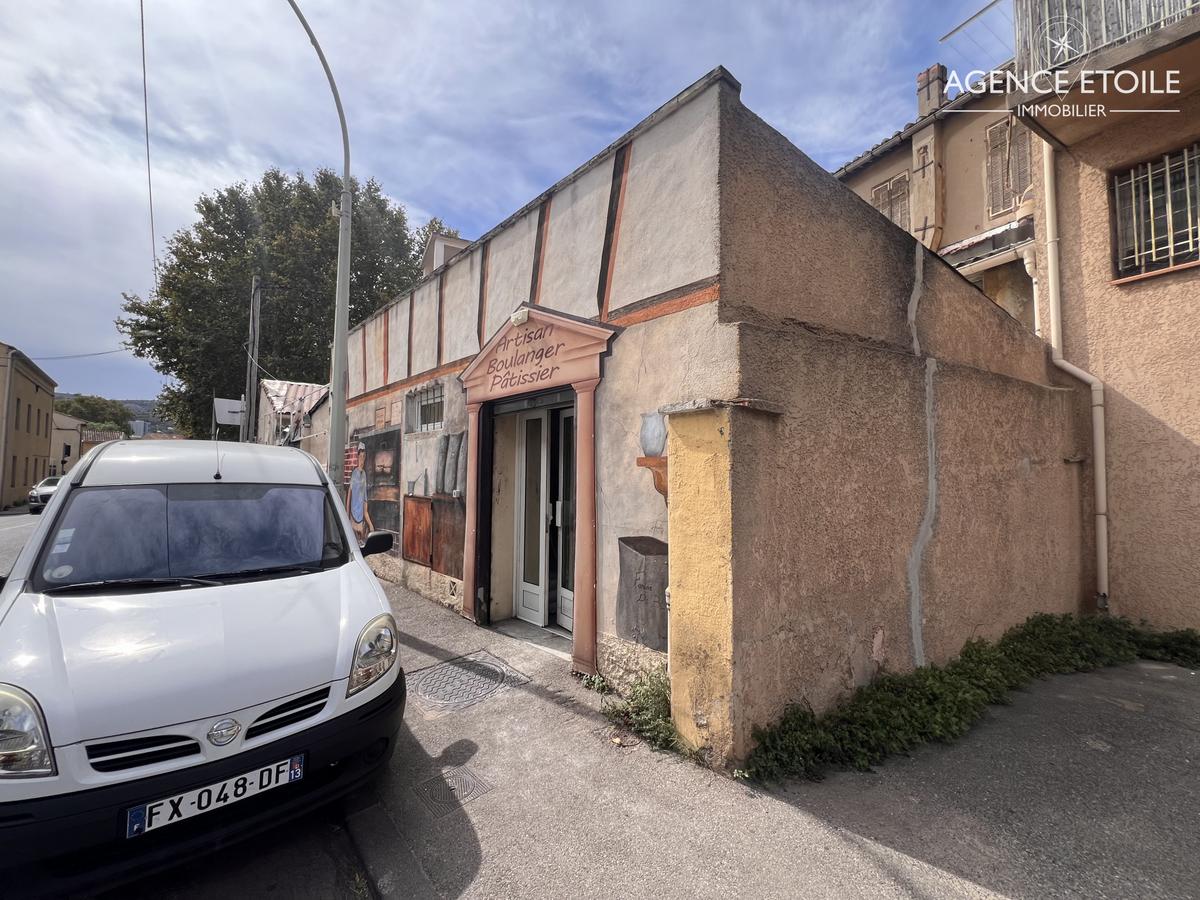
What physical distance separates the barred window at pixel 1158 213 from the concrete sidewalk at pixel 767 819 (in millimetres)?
5074

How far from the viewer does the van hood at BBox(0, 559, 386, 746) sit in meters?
1.99

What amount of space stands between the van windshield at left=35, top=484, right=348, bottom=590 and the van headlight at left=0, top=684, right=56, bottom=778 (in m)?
0.84

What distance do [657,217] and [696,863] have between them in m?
3.97

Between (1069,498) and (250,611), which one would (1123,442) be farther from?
(250,611)

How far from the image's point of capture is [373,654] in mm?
2693

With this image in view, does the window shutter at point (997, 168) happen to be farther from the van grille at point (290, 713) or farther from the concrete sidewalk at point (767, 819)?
the van grille at point (290, 713)

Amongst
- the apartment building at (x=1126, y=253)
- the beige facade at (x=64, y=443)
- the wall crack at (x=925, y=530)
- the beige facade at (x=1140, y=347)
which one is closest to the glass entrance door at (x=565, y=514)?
the wall crack at (x=925, y=530)

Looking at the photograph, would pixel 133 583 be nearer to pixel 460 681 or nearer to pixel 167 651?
pixel 167 651

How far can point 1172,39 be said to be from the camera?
497 centimetres

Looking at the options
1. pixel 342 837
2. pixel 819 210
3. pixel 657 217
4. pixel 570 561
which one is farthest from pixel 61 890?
pixel 819 210

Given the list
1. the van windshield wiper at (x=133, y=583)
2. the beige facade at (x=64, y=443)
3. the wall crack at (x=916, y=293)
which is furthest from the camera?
the beige facade at (x=64, y=443)

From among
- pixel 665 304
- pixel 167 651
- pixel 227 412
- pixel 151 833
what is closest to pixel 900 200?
pixel 665 304

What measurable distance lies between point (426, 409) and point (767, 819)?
19.7ft

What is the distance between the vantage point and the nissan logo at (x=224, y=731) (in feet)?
6.95
